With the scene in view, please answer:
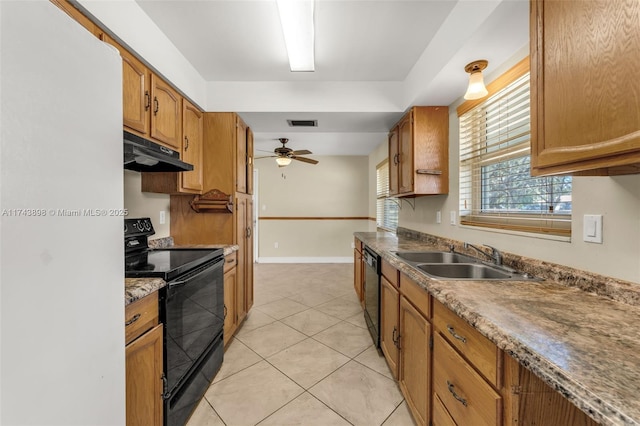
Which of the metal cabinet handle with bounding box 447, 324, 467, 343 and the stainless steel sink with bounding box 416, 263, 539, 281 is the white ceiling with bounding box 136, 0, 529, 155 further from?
the metal cabinet handle with bounding box 447, 324, 467, 343

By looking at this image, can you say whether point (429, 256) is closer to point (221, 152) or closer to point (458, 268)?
point (458, 268)

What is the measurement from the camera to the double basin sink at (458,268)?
4.60ft

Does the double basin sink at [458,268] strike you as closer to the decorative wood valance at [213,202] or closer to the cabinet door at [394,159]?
the cabinet door at [394,159]

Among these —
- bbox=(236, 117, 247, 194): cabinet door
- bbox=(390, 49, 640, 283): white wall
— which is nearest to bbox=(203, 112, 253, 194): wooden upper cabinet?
bbox=(236, 117, 247, 194): cabinet door

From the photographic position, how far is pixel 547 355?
0.62m

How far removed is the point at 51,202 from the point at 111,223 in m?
0.20

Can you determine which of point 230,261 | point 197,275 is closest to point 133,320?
point 197,275

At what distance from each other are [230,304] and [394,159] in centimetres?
221

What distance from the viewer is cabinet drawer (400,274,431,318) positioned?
1272 mm

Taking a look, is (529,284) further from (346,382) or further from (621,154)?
(346,382)

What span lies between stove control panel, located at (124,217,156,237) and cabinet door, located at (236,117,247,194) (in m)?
0.84

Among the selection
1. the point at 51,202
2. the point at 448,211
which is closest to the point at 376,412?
the point at 448,211

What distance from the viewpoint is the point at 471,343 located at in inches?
36.4

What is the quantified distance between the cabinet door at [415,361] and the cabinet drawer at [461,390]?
8 cm
